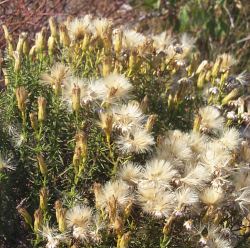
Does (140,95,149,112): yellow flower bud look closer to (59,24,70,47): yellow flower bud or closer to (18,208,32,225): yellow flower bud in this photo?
(59,24,70,47): yellow flower bud

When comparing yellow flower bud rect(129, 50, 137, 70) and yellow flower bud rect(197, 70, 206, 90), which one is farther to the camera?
yellow flower bud rect(197, 70, 206, 90)

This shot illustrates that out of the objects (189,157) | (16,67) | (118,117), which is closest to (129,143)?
(118,117)

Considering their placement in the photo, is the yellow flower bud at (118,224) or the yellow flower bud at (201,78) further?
the yellow flower bud at (201,78)

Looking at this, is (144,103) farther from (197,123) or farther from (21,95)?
(21,95)

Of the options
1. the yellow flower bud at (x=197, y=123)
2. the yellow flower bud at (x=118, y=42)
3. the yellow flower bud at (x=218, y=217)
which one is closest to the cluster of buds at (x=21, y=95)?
the yellow flower bud at (x=118, y=42)

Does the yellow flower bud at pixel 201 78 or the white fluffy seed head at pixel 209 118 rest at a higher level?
the yellow flower bud at pixel 201 78

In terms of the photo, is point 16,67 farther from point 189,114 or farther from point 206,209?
point 206,209

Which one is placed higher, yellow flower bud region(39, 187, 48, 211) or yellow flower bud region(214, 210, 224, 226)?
yellow flower bud region(39, 187, 48, 211)

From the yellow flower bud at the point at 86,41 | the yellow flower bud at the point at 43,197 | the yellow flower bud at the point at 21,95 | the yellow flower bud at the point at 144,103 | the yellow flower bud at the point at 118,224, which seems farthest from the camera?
the yellow flower bud at the point at 86,41

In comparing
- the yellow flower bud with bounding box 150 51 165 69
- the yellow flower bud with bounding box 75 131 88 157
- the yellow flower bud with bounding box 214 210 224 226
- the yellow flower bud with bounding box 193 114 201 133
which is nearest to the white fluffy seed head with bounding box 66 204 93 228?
the yellow flower bud with bounding box 75 131 88 157

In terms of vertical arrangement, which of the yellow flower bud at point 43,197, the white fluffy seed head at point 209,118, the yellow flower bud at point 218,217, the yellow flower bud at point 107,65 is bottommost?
the yellow flower bud at point 218,217

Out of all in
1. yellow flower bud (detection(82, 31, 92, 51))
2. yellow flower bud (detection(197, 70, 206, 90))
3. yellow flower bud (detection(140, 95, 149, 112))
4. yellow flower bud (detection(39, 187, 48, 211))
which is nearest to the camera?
yellow flower bud (detection(39, 187, 48, 211))

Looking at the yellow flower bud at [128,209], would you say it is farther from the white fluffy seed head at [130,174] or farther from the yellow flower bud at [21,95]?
the yellow flower bud at [21,95]
